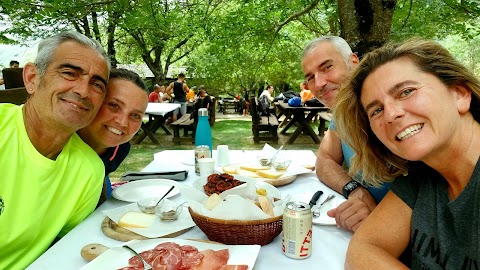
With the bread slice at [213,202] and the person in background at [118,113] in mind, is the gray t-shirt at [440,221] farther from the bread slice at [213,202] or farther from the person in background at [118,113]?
the person in background at [118,113]

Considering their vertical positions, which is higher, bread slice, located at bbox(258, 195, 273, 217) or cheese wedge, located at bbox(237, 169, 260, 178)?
bread slice, located at bbox(258, 195, 273, 217)

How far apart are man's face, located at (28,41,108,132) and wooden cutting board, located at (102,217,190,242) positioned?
0.52 m

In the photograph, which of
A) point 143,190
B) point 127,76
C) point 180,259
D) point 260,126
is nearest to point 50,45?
point 127,76

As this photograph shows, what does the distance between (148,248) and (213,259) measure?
28 cm

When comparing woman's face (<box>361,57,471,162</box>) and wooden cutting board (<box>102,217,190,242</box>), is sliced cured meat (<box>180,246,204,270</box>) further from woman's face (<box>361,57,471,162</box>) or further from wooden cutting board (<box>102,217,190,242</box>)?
woman's face (<box>361,57,471,162</box>)

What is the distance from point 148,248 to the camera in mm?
1359

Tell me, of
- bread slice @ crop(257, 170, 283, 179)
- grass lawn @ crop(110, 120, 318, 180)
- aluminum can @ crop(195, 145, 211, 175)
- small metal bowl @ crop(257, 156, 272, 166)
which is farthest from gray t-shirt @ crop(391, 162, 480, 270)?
grass lawn @ crop(110, 120, 318, 180)

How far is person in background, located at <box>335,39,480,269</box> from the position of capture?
1.24 m

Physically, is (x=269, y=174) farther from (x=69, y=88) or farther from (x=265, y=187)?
(x=69, y=88)

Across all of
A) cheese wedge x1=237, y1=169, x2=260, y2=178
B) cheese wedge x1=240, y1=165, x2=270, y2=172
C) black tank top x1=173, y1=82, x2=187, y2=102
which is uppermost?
cheese wedge x1=240, y1=165, x2=270, y2=172

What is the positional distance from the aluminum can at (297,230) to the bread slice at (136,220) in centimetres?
63

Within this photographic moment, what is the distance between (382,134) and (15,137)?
5.31 ft

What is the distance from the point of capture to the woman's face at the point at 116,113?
6.63 feet

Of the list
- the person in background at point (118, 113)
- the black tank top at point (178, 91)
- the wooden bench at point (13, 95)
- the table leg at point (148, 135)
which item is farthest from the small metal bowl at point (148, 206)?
the black tank top at point (178, 91)
